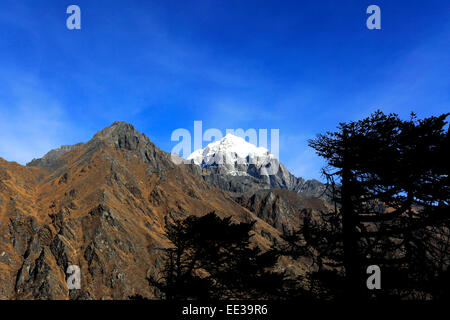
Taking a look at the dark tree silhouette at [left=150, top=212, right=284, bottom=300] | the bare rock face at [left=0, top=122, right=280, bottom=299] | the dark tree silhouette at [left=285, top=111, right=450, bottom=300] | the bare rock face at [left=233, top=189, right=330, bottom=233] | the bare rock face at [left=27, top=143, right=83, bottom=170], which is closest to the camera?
the dark tree silhouette at [left=285, top=111, right=450, bottom=300]

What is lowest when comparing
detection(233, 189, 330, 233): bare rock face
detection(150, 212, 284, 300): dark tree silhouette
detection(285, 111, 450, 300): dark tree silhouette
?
detection(233, 189, 330, 233): bare rock face

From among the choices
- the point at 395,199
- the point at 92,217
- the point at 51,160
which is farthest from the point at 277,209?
the point at 395,199

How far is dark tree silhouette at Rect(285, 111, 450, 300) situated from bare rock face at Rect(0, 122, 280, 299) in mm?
65664

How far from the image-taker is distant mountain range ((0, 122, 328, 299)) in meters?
66.9

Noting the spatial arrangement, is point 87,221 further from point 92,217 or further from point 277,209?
point 277,209

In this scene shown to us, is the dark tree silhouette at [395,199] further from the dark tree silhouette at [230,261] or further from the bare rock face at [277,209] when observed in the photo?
the bare rock face at [277,209]

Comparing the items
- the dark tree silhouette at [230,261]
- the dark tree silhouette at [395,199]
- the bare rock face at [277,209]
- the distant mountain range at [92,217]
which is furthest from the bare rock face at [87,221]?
the dark tree silhouette at [395,199]

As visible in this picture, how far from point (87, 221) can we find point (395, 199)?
90.7 meters

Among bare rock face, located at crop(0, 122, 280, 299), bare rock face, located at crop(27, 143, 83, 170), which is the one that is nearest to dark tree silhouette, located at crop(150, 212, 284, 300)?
bare rock face, located at crop(0, 122, 280, 299)

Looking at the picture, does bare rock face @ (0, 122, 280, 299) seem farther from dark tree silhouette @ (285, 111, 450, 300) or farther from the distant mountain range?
dark tree silhouette @ (285, 111, 450, 300)

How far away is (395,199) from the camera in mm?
6445

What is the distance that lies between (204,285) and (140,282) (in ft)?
232

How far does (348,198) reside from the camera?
8023 millimetres

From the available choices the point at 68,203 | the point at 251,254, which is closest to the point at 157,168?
the point at 68,203
